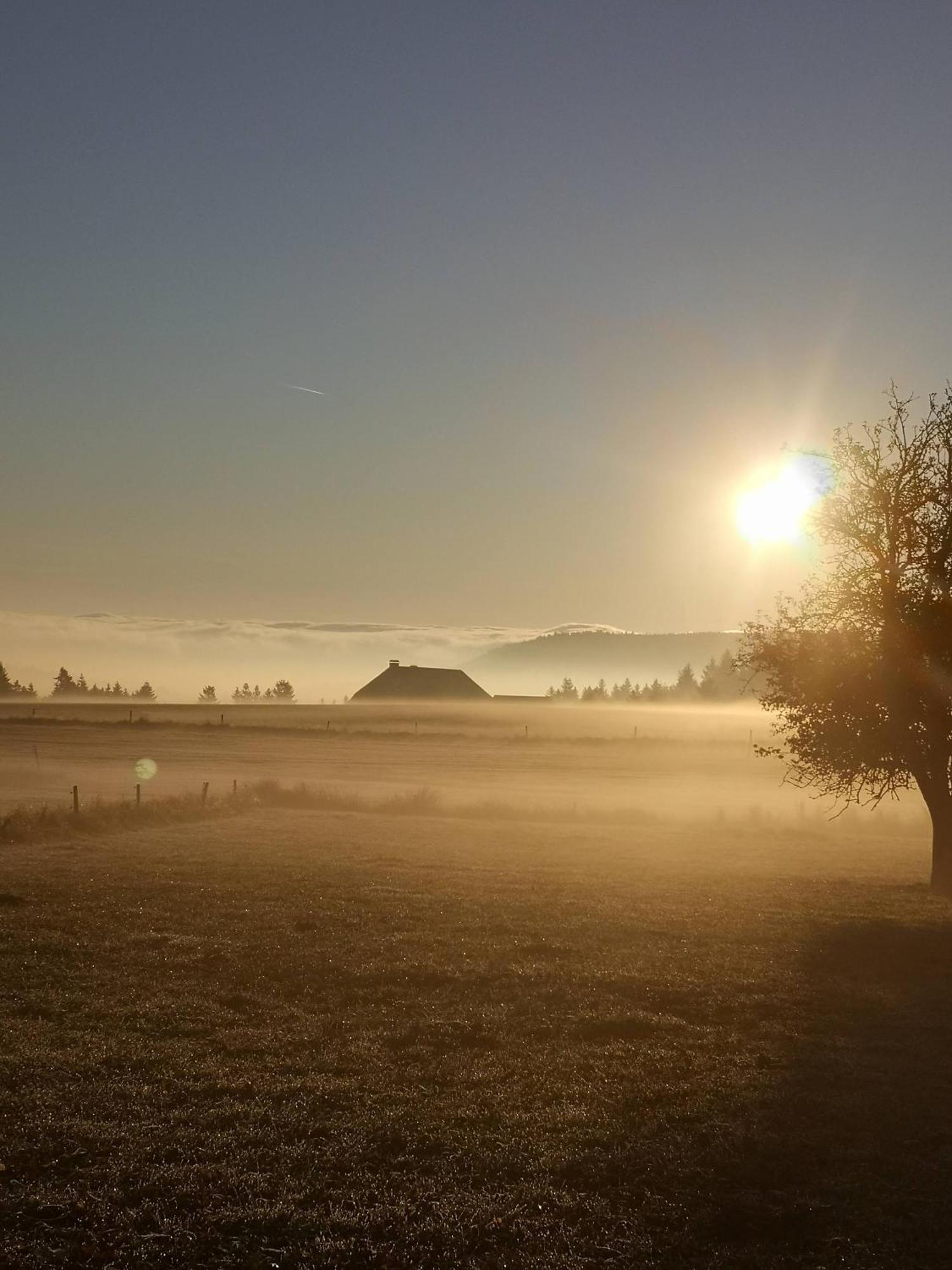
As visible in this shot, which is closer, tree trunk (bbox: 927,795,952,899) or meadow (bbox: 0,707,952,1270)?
meadow (bbox: 0,707,952,1270)

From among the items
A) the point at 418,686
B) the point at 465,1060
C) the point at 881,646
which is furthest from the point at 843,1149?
the point at 418,686

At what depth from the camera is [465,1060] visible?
40.9 feet

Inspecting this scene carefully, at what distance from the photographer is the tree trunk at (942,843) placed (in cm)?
2523

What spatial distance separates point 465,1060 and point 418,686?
16200 centimetres

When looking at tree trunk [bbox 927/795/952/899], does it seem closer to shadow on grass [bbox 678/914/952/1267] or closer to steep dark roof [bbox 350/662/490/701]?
shadow on grass [bbox 678/914/952/1267]

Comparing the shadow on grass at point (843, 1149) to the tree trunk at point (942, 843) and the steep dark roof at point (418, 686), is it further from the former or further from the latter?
the steep dark roof at point (418, 686)

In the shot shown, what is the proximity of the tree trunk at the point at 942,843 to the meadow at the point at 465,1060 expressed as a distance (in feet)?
2.43

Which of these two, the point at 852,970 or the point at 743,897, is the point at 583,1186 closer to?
the point at 852,970

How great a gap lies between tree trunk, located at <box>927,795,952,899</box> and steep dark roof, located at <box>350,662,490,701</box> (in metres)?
146

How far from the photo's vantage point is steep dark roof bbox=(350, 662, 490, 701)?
173125mm

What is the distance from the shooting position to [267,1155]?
948cm

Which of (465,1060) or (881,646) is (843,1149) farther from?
(881,646)

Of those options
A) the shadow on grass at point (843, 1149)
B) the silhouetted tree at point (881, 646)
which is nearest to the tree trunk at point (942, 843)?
the silhouetted tree at point (881, 646)

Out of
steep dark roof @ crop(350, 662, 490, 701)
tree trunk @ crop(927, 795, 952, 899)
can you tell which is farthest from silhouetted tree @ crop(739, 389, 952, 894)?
steep dark roof @ crop(350, 662, 490, 701)
